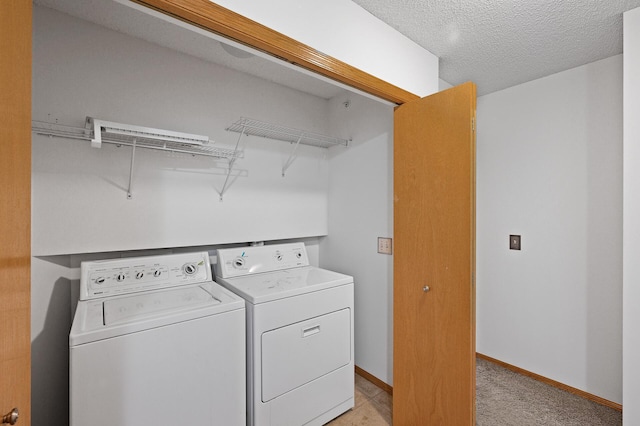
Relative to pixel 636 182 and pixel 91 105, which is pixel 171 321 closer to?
pixel 91 105

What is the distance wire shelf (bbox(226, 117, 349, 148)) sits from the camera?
7.11ft

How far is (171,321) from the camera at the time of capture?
1.41 meters

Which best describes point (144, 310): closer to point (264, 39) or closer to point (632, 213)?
point (264, 39)

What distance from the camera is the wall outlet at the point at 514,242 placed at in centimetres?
257

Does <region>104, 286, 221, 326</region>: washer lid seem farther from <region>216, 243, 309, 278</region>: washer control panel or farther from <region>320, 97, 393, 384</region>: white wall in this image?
<region>320, 97, 393, 384</region>: white wall

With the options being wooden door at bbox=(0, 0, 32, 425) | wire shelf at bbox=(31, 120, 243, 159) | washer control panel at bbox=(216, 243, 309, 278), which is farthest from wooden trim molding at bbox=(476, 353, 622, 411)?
wooden door at bbox=(0, 0, 32, 425)

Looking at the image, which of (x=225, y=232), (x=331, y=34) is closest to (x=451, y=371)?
(x=225, y=232)

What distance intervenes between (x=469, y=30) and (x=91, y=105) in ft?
7.19

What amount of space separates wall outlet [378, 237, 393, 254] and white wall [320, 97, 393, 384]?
0.12 feet

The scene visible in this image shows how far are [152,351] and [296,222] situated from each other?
149cm

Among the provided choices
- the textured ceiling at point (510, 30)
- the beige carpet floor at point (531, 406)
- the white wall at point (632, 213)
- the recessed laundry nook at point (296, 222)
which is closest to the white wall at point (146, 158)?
the recessed laundry nook at point (296, 222)

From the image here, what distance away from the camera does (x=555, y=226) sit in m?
2.36

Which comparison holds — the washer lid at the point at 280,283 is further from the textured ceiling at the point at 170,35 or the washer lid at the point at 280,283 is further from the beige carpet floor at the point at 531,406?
the beige carpet floor at the point at 531,406

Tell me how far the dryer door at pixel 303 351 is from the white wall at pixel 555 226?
5.00 feet
